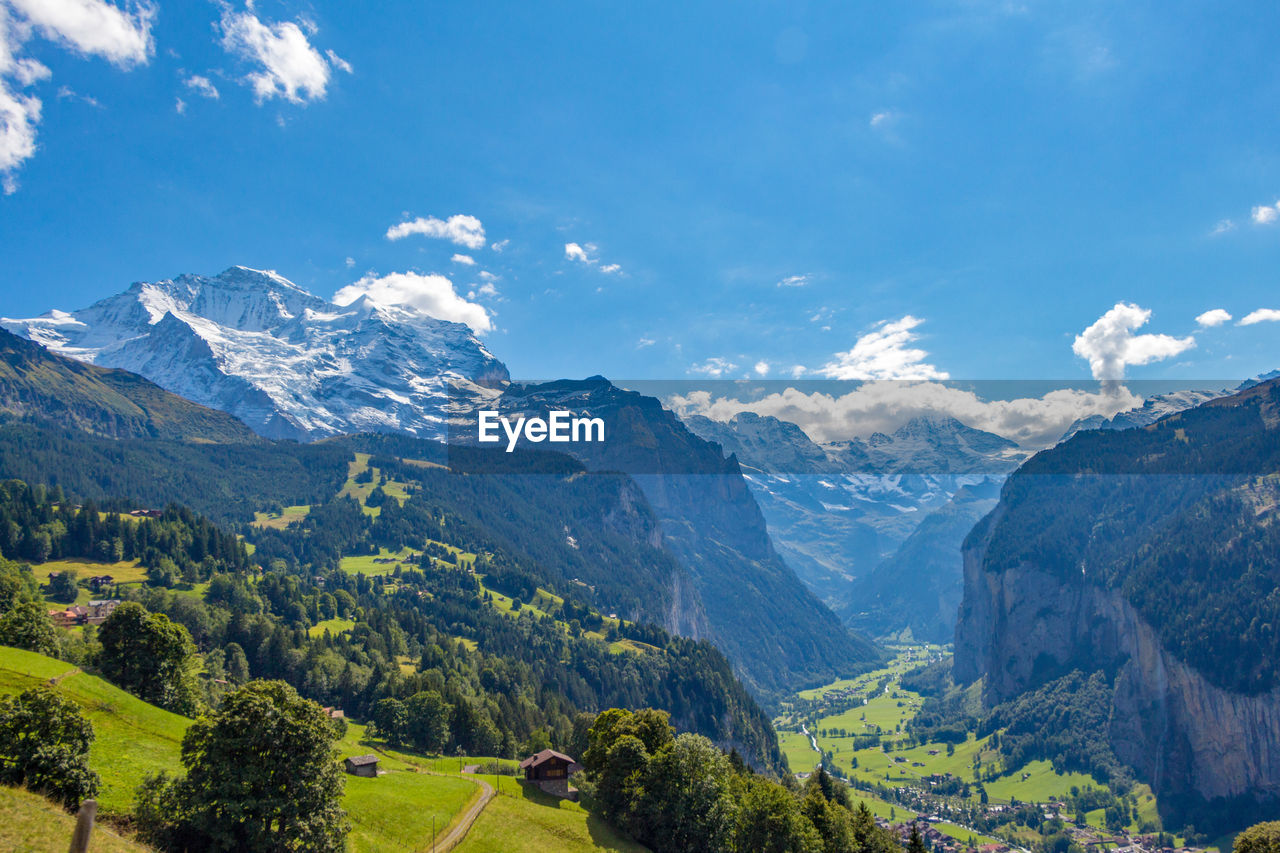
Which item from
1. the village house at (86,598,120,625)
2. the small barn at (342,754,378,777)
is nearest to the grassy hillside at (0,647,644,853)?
the small barn at (342,754,378,777)

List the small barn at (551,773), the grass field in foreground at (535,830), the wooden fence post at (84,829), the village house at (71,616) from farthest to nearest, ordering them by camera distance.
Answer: the village house at (71,616) < the small barn at (551,773) < the grass field in foreground at (535,830) < the wooden fence post at (84,829)

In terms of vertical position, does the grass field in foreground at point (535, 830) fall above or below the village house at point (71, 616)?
below

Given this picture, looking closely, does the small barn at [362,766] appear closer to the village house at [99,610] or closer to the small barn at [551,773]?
the small barn at [551,773]

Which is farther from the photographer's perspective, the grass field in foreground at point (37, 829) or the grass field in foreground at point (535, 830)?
the grass field in foreground at point (535, 830)

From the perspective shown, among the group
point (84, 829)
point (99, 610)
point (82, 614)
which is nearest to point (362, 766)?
point (84, 829)

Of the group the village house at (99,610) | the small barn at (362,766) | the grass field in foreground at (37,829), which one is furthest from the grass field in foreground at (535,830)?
the village house at (99,610)

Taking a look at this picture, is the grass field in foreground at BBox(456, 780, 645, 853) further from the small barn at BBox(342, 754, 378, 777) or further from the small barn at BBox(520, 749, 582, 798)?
the small barn at BBox(342, 754, 378, 777)

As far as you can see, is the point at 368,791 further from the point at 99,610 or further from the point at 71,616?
the point at 99,610
